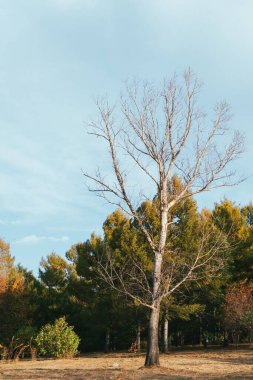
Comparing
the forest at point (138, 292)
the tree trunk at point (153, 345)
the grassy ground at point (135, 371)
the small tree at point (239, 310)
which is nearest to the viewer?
the grassy ground at point (135, 371)

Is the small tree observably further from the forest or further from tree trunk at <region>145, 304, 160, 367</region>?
tree trunk at <region>145, 304, 160, 367</region>

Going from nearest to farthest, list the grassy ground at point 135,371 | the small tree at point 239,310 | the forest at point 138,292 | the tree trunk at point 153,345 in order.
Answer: the grassy ground at point 135,371 → the tree trunk at point 153,345 → the small tree at point 239,310 → the forest at point 138,292

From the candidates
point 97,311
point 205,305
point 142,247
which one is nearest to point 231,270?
point 205,305

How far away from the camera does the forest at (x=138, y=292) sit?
28217mm

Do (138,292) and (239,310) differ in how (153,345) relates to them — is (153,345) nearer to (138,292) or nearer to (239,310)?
(138,292)

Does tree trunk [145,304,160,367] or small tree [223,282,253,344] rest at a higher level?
small tree [223,282,253,344]

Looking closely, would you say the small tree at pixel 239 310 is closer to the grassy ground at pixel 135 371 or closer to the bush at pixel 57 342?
the grassy ground at pixel 135 371

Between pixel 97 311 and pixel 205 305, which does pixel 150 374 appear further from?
pixel 97 311

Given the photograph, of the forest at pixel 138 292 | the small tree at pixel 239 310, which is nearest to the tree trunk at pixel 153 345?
the forest at pixel 138 292

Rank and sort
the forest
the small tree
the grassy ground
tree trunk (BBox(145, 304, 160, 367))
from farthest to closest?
the forest
the small tree
tree trunk (BBox(145, 304, 160, 367))
the grassy ground

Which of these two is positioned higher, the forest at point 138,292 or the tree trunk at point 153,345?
the forest at point 138,292

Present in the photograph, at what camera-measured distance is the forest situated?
2822 centimetres

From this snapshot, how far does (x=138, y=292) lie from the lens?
84.9ft

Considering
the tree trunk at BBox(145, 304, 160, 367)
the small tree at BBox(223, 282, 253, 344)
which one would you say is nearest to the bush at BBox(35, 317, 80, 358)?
the small tree at BBox(223, 282, 253, 344)
